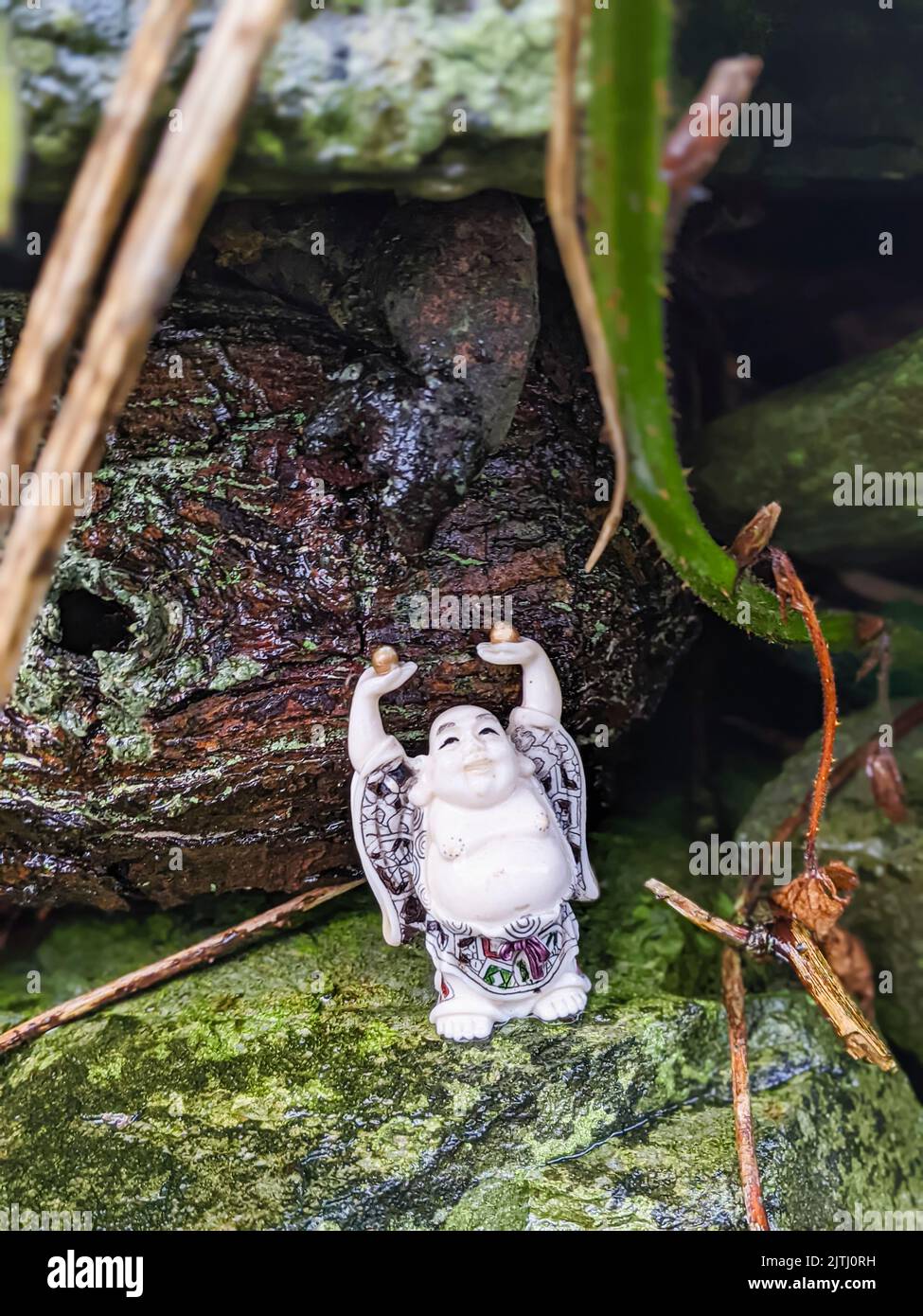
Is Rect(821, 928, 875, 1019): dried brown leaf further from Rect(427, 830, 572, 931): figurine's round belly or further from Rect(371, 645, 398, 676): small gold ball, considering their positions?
Rect(371, 645, 398, 676): small gold ball

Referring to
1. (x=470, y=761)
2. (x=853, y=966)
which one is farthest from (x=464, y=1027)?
(x=853, y=966)

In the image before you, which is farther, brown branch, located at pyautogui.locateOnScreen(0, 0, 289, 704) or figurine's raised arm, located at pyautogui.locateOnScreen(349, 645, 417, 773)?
figurine's raised arm, located at pyautogui.locateOnScreen(349, 645, 417, 773)

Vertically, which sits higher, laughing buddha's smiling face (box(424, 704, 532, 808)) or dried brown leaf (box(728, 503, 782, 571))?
dried brown leaf (box(728, 503, 782, 571))

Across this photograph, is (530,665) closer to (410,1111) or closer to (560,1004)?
(560,1004)

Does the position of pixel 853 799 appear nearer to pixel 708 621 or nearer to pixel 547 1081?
pixel 708 621

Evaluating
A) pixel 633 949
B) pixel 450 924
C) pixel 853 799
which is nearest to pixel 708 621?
pixel 853 799

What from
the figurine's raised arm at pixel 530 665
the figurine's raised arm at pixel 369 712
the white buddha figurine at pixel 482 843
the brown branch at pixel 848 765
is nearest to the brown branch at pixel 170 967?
the white buddha figurine at pixel 482 843

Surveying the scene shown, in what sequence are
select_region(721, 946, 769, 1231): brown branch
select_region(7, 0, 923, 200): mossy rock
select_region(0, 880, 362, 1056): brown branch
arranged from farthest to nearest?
select_region(0, 880, 362, 1056): brown branch → select_region(721, 946, 769, 1231): brown branch → select_region(7, 0, 923, 200): mossy rock

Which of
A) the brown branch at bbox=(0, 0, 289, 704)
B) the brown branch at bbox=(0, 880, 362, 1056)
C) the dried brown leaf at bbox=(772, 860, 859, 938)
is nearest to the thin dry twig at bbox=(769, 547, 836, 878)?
the dried brown leaf at bbox=(772, 860, 859, 938)
